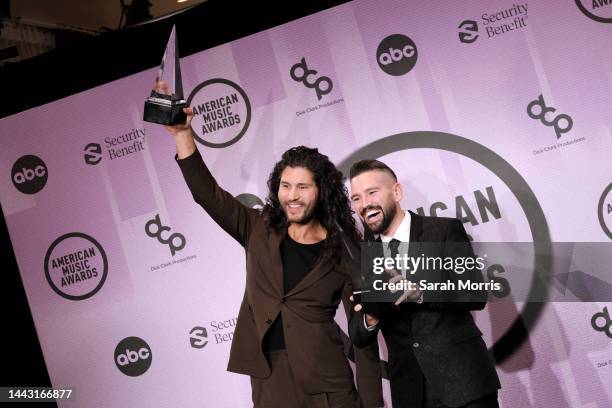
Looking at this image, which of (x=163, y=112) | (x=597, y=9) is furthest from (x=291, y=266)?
(x=597, y=9)

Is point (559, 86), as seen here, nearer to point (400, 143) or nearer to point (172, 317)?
point (400, 143)

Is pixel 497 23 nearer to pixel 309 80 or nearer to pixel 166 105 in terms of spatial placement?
pixel 309 80

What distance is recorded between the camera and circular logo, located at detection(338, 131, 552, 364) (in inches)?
159

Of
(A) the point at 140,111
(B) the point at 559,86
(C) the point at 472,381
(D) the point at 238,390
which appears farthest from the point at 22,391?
(B) the point at 559,86

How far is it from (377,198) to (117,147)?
7.54ft

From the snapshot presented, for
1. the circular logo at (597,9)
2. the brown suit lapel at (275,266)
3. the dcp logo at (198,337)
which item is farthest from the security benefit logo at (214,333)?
the circular logo at (597,9)

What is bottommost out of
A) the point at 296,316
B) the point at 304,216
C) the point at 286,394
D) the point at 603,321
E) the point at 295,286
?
the point at 603,321

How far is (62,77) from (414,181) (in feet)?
7.82

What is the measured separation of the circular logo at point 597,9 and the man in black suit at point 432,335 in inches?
72.5

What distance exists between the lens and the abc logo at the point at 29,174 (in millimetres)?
4789

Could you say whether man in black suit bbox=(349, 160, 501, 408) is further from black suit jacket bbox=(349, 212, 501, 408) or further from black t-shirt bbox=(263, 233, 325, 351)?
black t-shirt bbox=(263, 233, 325, 351)

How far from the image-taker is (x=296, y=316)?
291 centimetres

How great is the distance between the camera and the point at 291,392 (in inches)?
114

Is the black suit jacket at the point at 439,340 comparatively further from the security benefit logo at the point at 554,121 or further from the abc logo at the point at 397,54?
the abc logo at the point at 397,54
